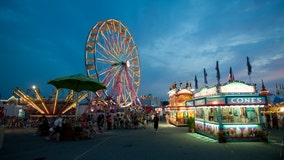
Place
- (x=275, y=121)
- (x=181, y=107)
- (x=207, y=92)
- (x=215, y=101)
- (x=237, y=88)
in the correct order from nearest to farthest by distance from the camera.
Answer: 1. (x=237, y=88)
2. (x=215, y=101)
3. (x=207, y=92)
4. (x=275, y=121)
5. (x=181, y=107)

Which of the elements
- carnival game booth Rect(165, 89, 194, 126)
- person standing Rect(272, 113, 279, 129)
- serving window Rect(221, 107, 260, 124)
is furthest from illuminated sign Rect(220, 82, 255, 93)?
carnival game booth Rect(165, 89, 194, 126)

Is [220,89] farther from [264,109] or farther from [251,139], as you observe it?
[264,109]

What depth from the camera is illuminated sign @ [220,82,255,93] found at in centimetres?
987

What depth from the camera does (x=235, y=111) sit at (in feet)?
33.5

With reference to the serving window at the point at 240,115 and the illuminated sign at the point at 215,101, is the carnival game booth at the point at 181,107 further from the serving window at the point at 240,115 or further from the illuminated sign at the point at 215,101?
the serving window at the point at 240,115

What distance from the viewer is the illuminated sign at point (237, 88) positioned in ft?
32.4

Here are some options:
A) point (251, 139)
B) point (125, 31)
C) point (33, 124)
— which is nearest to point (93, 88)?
point (251, 139)

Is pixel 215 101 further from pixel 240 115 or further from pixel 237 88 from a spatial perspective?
pixel 240 115

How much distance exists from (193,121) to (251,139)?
15.8 feet

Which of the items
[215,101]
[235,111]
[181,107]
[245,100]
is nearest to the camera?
[245,100]

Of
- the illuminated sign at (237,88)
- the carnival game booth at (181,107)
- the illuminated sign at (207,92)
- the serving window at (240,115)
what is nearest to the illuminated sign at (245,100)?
the illuminated sign at (237,88)

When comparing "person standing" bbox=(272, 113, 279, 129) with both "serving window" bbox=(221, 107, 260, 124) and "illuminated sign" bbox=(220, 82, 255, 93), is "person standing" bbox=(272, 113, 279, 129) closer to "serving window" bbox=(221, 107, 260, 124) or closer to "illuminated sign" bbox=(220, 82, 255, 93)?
"serving window" bbox=(221, 107, 260, 124)

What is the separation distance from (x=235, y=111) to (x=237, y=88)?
4.83 feet

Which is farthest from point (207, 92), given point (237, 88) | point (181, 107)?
point (181, 107)
